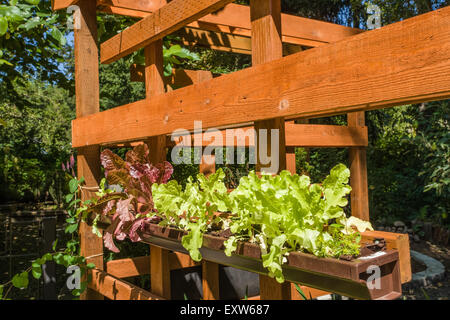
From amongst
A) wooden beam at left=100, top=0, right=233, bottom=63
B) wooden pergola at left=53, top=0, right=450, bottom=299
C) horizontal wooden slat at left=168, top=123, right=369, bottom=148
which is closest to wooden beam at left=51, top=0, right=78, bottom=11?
wooden pergola at left=53, top=0, right=450, bottom=299

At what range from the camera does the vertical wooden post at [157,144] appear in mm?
1839

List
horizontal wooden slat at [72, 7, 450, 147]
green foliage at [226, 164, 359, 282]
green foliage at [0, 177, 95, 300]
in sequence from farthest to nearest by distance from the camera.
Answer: green foliage at [0, 177, 95, 300] → green foliage at [226, 164, 359, 282] → horizontal wooden slat at [72, 7, 450, 147]

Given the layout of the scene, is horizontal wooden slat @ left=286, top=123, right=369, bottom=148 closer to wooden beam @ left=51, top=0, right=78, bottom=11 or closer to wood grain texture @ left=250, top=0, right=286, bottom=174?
→ wooden beam @ left=51, top=0, right=78, bottom=11

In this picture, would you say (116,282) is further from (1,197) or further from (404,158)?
(1,197)

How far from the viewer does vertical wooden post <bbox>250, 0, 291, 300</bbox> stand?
116cm

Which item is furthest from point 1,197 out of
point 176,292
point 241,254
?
point 241,254

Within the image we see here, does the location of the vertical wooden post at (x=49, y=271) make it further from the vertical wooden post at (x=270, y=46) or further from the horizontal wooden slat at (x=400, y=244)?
the horizontal wooden slat at (x=400, y=244)

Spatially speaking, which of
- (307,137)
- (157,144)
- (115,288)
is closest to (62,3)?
(157,144)

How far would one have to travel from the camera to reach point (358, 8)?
23.5 ft

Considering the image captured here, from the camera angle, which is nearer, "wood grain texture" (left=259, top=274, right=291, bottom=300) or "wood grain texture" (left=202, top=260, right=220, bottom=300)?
"wood grain texture" (left=259, top=274, right=291, bottom=300)

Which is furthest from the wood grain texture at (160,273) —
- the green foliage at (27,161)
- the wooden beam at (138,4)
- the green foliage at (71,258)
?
the green foliage at (27,161)

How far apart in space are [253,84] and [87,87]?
1487 millimetres

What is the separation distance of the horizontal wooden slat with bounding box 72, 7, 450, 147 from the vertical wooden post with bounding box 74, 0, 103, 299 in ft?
3.43

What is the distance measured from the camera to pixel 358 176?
3.65 meters
